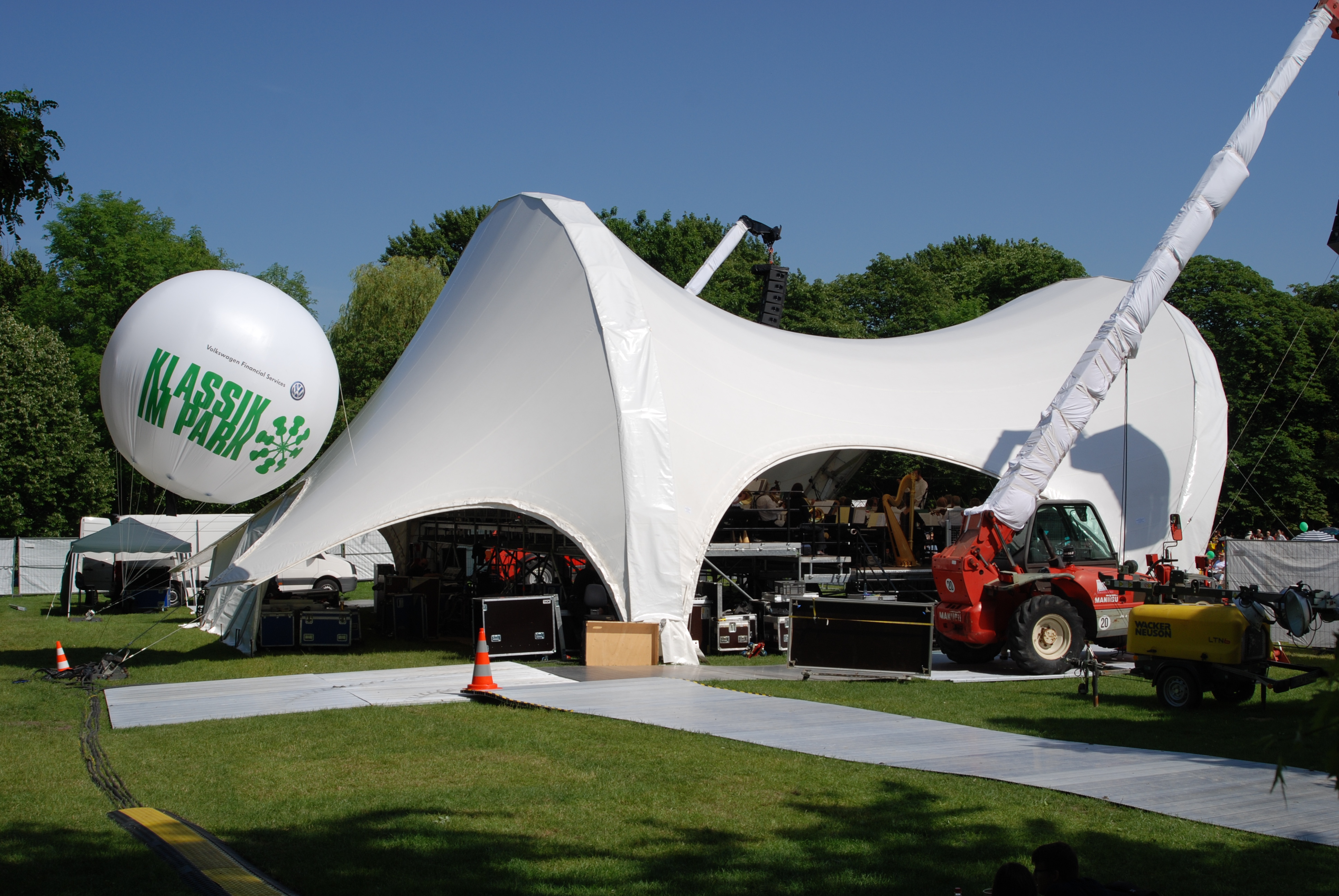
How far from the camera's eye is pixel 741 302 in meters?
53.4

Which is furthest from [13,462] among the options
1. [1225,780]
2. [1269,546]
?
[1225,780]

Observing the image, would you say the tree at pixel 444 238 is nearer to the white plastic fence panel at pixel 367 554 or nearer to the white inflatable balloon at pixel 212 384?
the white plastic fence panel at pixel 367 554

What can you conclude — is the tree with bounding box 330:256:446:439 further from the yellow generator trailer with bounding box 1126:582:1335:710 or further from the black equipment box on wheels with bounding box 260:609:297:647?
the yellow generator trailer with bounding box 1126:582:1335:710

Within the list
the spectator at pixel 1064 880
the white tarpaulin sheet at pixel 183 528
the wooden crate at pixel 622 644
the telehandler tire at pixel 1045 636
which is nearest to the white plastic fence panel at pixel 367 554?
the white tarpaulin sheet at pixel 183 528

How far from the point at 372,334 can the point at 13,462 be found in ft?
41.9

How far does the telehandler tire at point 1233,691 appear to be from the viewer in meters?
10.3

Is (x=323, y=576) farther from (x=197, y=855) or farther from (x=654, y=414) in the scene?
(x=197, y=855)

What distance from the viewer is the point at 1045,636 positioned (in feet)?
42.8

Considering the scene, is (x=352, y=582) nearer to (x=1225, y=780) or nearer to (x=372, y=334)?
(x=372, y=334)

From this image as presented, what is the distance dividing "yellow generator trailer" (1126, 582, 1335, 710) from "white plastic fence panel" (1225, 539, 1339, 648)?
233 inches

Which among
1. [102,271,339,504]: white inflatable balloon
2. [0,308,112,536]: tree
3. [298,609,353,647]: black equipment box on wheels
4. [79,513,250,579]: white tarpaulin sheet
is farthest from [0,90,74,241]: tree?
[0,308,112,536]: tree

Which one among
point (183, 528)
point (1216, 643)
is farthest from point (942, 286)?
point (1216, 643)

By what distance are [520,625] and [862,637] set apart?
4557 mm

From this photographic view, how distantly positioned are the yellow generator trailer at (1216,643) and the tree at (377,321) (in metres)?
33.8
